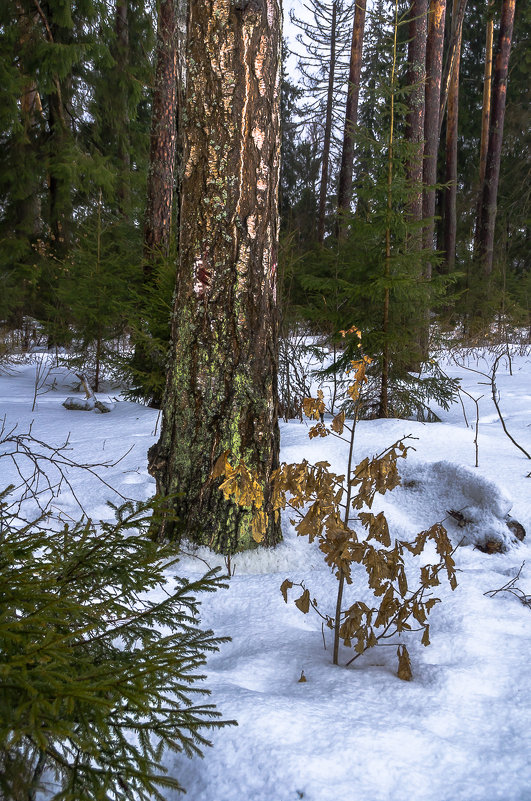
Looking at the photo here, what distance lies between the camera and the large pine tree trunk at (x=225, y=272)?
94.1 inches

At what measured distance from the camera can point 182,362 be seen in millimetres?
2531

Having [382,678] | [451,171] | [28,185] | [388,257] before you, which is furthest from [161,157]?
[451,171]

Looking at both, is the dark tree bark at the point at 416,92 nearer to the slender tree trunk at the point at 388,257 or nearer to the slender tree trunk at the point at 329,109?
the slender tree trunk at the point at 388,257

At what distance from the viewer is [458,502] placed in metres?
3.09

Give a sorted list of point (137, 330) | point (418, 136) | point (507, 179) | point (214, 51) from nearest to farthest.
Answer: point (214, 51) → point (137, 330) → point (418, 136) → point (507, 179)

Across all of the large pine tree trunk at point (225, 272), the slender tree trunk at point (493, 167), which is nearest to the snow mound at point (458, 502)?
the large pine tree trunk at point (225, 272)

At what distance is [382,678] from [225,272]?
5.41 feet

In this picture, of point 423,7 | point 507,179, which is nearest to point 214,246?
point 423,7

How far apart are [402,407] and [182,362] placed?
2851mm

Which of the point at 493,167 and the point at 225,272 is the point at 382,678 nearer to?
the point at 225,272

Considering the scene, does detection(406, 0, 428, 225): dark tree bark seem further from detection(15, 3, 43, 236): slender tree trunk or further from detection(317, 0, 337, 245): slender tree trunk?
detection(317, 0, 337, 245): slender tree trunk

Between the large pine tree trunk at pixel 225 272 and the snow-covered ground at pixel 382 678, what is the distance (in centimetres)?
41

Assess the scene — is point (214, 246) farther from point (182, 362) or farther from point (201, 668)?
point (201, 668)

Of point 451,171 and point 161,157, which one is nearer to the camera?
point 161,157
